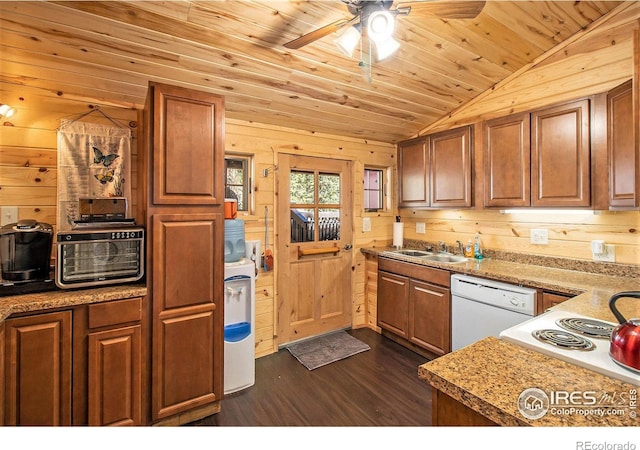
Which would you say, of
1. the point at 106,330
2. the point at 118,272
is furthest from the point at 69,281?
the point at 106,330

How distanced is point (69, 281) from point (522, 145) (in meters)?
3.25

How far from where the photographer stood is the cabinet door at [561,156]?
214 cm

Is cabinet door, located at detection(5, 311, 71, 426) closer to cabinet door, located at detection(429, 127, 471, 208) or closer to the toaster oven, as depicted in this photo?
the toaster oven

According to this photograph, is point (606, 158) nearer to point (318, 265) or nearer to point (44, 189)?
point (318, 265)

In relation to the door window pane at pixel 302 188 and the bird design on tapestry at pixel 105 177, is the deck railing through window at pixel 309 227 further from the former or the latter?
the bird design on tapestry at pixel 105 177

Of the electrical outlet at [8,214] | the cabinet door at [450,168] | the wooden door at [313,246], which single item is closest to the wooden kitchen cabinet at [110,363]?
the electrical outlet at [8,214]

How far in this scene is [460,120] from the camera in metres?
3.28

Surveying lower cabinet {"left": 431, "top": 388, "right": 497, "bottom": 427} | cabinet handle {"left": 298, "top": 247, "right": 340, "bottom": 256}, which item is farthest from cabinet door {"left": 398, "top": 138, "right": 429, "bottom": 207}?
lower cabinet {"left": 431, "top": 388, "right": 497, "bottom": 427}

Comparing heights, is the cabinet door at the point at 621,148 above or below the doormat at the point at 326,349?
above

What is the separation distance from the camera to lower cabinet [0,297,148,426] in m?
1.55

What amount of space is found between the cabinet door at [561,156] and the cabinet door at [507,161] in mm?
52

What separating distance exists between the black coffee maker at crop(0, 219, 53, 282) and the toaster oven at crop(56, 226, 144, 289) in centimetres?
19

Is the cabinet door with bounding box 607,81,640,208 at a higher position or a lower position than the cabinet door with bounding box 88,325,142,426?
higher

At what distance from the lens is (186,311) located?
1971mm
